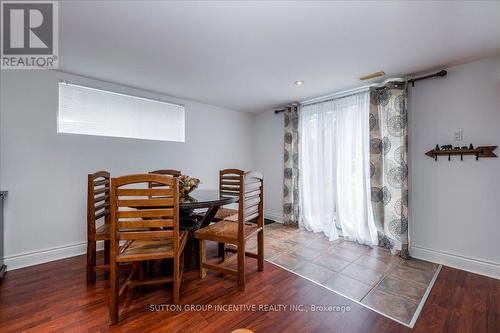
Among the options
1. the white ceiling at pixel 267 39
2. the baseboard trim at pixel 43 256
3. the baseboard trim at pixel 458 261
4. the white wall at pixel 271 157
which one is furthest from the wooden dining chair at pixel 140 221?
the white wall at pixel 271 157

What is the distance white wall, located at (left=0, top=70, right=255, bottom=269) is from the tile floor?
2244 millimetres

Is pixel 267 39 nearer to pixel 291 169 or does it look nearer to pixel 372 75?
pixel 372 75

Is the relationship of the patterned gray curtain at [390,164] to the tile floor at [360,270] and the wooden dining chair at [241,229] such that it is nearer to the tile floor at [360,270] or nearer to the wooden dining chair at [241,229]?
the tile floor at [360,270]

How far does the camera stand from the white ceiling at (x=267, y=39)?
1.59 m

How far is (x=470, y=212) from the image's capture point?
243 cm

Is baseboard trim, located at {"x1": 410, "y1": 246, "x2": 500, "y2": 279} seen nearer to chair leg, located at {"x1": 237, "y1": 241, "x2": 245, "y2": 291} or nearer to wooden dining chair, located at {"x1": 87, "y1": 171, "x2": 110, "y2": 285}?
chair leg, located at {"x1": 237, "y1": 241, "x2": 245, "y2": 291}

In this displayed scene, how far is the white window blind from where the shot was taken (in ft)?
9.06

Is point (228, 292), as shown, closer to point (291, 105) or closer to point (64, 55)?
point (64, 55)

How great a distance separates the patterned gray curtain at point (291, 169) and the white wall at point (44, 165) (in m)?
2.36

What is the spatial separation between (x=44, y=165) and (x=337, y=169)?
12.6ft

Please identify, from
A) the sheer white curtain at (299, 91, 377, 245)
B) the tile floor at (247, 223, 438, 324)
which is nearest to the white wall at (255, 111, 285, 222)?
the sheer white curtain at (299, 91, 377, 245)

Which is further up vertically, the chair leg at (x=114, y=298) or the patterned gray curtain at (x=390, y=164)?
the patterned gray curtain at (x=390, y=164)

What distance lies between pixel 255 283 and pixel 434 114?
9.20ft

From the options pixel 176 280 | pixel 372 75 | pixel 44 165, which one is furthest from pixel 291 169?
pixel 44 165
